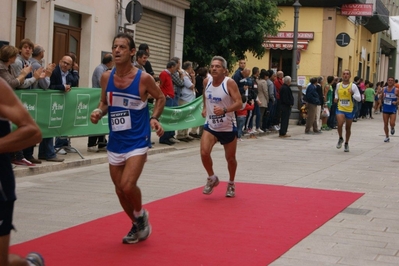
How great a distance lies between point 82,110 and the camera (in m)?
13.5

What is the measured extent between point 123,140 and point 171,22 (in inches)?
743

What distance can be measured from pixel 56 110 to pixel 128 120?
587cm

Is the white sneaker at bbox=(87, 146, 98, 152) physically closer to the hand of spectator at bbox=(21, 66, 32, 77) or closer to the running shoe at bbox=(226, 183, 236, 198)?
the hand of spectator at bbox=(21, 66, 32, 77)

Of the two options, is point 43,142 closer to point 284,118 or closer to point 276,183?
point 276,183

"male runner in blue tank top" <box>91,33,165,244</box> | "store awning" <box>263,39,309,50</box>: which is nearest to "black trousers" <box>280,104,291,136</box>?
"male runner in blue tank top" <box>91,33,165,244</box>

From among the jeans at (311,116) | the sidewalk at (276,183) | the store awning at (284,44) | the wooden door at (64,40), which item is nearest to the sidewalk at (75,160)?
the sidewalk at (276,183)

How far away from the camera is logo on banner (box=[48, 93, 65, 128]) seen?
1259cm

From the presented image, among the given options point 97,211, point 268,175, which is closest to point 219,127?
point 97,211

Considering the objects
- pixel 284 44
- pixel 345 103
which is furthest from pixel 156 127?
pixel 284 44

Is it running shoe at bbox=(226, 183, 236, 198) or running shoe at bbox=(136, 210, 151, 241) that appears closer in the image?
running shoe at bbox=(136, 210, 151, 241)

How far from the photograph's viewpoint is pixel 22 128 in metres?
4.09

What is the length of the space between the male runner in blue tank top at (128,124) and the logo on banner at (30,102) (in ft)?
15.9

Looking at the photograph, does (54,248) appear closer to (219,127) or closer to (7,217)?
(7,217)

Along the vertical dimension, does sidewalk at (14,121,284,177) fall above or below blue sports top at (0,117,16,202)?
below
